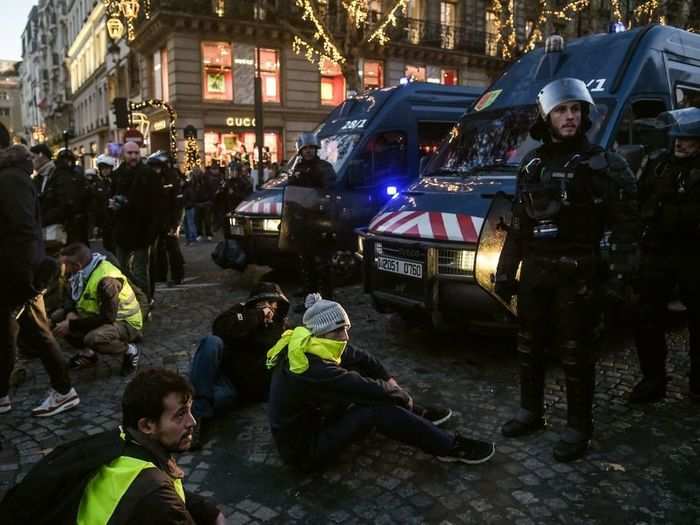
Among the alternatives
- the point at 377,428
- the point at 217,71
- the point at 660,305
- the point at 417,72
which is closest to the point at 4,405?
the point at 377,428

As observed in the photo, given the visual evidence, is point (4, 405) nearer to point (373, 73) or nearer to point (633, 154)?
point (633, 154)

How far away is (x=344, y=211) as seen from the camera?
845 cm

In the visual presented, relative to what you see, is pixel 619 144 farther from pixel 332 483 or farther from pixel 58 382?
pixel 58 382

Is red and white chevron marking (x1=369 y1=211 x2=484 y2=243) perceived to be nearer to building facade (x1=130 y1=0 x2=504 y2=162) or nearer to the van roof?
the van roof

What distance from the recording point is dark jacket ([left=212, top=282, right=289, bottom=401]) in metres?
4.36

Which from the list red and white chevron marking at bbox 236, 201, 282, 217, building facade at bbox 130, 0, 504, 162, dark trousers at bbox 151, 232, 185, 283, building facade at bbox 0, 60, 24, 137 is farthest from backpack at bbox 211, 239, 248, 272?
building facade at bbox 0, 60, 24, 137

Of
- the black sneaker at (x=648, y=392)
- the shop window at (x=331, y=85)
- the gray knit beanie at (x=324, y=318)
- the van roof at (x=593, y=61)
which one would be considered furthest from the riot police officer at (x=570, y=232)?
the shop window at (x=331, y=85)

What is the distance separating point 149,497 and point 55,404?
124 inches

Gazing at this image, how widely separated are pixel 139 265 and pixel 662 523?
6.03 metres

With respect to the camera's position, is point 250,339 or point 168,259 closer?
point 250,339

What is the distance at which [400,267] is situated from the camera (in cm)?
538

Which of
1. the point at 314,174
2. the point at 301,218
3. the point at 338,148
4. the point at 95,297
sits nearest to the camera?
the point at 95,297

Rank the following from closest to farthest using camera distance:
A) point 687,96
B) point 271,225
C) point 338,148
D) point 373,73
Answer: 1. point 687,96
2. point 271,225
3. point 338,148
4. point 373,73

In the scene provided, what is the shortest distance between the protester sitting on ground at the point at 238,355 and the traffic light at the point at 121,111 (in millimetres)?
14710
